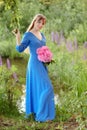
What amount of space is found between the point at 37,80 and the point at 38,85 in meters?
0.08

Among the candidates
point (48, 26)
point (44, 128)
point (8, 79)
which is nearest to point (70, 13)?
point (48, 26)

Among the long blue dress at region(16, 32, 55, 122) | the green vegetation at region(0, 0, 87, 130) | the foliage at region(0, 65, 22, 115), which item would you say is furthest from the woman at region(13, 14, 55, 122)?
the foliage at region(0, 65, 22, 115)

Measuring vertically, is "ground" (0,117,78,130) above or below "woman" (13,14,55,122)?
below

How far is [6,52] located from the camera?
46.0ft

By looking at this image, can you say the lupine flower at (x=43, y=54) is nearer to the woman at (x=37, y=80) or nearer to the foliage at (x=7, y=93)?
the woman at (x=37, y=80)

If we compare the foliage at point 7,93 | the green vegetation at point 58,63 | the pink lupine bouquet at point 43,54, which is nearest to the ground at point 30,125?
the green vegetation at point 58,63

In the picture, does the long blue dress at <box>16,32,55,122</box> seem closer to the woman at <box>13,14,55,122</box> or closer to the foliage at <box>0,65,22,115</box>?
the woman at <box>13,14,55,122</box>

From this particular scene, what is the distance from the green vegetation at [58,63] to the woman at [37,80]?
18 centimetres

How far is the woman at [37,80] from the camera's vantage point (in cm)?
700

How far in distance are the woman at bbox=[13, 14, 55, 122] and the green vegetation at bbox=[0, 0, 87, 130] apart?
18cm

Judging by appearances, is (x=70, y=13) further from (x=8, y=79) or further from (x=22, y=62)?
(x=8, y=79)

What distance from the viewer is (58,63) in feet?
33.8

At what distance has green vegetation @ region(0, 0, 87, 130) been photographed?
619 cm

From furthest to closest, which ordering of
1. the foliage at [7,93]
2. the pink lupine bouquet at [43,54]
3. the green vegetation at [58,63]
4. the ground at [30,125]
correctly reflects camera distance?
1. the foliage at [7,93]
2. the pink lupine bouquet at [43,54]
3. the ground at [30,125]
4. the green vegetation at [58,63]
